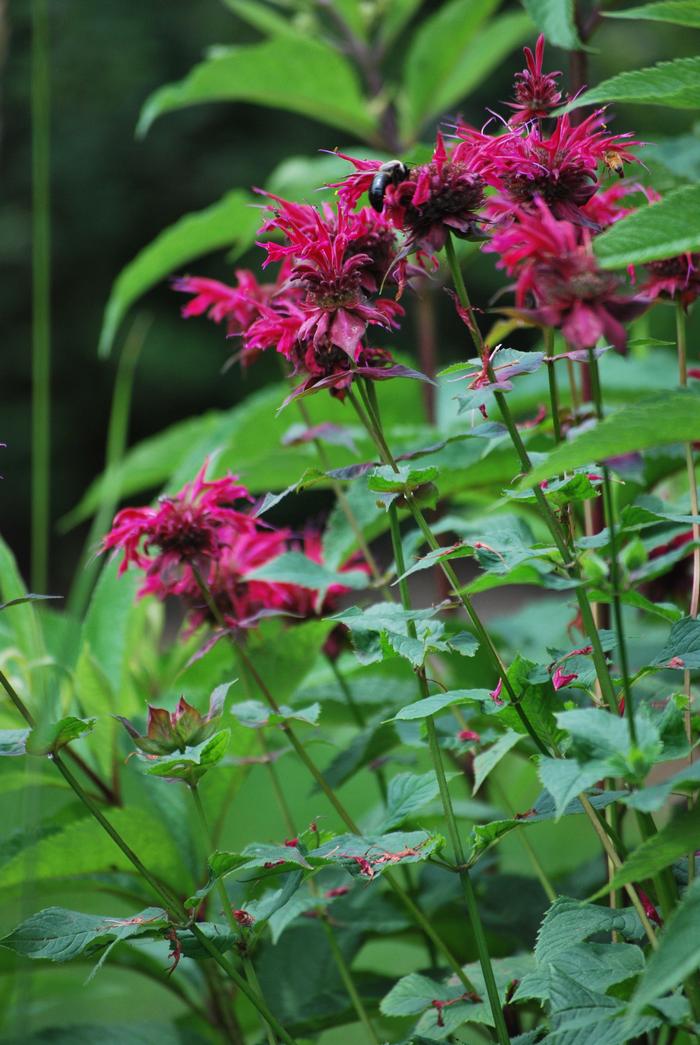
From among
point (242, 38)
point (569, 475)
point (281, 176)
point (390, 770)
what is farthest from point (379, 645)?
point (242, 38)

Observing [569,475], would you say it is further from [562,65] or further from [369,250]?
[562,65]

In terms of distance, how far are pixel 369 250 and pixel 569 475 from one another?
0.49 ft

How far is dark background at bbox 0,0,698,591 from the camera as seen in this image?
5.21 metres

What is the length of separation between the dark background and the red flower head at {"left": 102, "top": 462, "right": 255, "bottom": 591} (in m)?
4.54

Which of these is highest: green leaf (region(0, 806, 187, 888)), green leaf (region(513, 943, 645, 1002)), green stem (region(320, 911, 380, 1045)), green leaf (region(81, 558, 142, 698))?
green leaf (region(81, 558, 142, 698))

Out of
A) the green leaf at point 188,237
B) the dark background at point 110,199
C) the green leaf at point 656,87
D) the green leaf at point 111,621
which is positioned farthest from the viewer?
the dark background at point 110,199

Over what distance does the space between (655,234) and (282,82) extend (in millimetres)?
783

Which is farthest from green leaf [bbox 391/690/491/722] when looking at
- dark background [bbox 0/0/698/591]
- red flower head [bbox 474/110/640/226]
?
dark background [bbox 0/0/698/591]

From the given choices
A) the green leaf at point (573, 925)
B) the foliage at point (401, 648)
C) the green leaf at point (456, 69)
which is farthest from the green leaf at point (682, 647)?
the green leaf at point (456, 69)

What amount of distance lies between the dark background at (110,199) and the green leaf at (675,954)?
4.85 meters

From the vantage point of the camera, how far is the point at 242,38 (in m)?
5.45

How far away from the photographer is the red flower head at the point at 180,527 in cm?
63

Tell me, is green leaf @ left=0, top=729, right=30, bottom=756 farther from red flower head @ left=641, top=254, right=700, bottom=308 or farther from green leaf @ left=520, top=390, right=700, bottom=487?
red flower head @ left=641, top=254, right=700, bottom=308

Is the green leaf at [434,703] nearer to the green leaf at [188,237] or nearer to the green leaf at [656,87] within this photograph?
the green leaf at [656,87]
